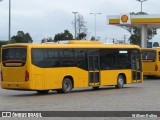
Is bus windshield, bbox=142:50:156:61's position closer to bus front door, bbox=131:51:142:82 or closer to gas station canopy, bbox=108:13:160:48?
bus front door, bbox=131:51:142:82

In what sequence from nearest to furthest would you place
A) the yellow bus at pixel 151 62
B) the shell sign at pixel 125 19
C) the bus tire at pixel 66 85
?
the bus tire at pixel 66 85
the yellow bus at pixel 151 62
the shell sign at pixel 125 19

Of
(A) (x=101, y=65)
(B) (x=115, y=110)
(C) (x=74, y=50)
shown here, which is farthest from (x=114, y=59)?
(B) (x=115, y=110)

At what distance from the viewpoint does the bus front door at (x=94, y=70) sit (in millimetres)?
26750

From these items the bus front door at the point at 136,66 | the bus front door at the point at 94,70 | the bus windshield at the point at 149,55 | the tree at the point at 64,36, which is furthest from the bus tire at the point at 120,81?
the tree at the point at 64,36

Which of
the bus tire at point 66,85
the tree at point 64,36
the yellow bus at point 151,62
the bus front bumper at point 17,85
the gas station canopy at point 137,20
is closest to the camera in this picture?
the bus front bumper at point 17,85

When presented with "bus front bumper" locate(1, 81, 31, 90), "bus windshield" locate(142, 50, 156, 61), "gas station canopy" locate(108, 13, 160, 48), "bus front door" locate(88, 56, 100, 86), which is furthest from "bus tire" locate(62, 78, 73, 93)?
"gas station canopy" locate(108, 13, 160, 48)

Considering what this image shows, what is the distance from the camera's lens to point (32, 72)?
75.8 feet

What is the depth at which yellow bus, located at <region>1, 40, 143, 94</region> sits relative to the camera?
2319cm

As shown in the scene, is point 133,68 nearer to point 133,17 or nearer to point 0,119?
point 0,119

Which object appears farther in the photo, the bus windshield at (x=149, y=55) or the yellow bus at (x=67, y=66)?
the bus windshield at (x=149, y=55)

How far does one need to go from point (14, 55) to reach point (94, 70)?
17.2 ft

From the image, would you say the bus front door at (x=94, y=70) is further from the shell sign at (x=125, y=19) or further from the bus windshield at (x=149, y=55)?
the shell sign at (x=125, y=19)

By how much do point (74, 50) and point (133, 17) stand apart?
31655 millimetres

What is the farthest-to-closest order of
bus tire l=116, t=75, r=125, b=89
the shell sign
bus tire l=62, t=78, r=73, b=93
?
the shell sign → bus tire l=116, t=75, r=125, b=89 → bus tire l=62, t=78, r=73, b=93
